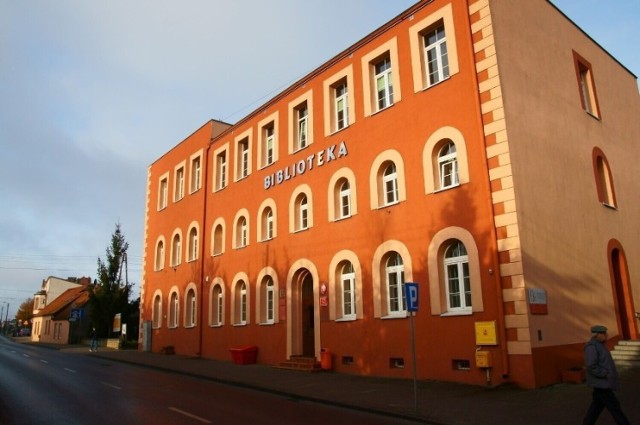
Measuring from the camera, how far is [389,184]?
17.7 meters

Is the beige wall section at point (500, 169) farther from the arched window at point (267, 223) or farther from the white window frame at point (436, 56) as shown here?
the arched window at point (267, 223)

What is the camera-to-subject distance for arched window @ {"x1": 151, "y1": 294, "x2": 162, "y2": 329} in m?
32.1

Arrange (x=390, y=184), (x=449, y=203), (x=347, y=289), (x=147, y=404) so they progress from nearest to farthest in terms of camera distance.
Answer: (x=147, y=404) → (x=449, y=203) → (x=390, y=184) → (x=347, y=289)

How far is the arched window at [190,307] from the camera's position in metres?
28.6

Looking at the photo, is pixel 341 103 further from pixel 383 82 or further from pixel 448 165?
pixel 448 165

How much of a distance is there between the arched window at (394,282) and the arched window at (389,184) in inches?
72.7

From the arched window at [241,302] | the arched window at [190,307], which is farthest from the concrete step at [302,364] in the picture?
the arched window at [190,307]

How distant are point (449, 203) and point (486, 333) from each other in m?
3.80

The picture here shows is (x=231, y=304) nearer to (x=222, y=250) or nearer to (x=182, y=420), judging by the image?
(x=222, y=250)

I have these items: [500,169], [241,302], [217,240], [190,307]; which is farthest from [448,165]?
[190,307]

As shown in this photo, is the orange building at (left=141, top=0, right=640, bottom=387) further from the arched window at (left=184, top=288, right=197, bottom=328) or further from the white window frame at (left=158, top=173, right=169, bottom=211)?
the white window frame at (left=158, top=173, right=169, bottom=211)

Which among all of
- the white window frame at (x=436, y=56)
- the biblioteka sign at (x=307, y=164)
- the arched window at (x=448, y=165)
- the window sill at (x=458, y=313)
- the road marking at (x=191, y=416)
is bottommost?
the road marking at (x=191, y=416)

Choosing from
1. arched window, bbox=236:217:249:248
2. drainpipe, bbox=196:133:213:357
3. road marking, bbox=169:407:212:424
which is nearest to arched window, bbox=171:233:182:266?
drainpipe, bbox=196:133:213:357

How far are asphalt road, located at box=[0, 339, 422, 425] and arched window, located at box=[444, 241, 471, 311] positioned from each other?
5034 mm
